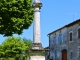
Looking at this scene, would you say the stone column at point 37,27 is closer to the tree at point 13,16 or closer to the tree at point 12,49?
the tree at point 13,16

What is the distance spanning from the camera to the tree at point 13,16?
82.0 feet

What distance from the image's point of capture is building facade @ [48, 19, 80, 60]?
41819 millimetres

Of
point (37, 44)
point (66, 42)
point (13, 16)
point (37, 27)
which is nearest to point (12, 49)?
point (66, 42)

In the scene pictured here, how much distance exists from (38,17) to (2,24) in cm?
983

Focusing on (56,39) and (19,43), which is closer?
(56,39)

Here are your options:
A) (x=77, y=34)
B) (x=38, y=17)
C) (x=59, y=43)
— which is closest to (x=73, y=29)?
(x=77, y=34)

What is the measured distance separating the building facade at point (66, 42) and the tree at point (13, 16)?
16.6m

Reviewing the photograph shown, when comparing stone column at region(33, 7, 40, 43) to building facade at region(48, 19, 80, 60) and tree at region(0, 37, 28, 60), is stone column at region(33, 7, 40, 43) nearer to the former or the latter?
building facade at region(48, 19, 80, 60)

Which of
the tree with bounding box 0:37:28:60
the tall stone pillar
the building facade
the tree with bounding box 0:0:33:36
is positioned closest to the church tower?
the tall stone pillar

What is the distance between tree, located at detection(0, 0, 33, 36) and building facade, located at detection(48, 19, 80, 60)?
16.6 metres

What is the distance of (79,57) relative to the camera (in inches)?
1607

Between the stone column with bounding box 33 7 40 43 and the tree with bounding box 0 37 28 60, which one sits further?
the tree with bounding box 0 37 28 60

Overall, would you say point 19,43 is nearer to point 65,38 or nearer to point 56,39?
point 56,39

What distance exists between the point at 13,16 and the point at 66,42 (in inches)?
849
